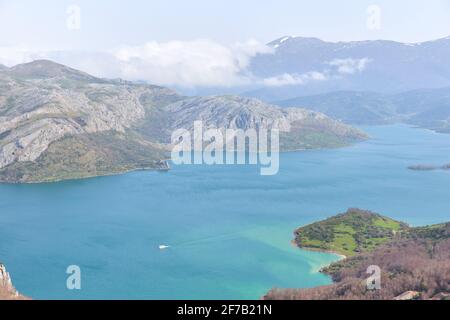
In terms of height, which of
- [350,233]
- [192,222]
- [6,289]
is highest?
[6,289]

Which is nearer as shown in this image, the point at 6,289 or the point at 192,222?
the point at 6,289

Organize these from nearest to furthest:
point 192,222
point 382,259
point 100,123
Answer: point 382,259, point 192,222, point 100,123

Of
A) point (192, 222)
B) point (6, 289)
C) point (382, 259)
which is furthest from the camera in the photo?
point (192, 222)

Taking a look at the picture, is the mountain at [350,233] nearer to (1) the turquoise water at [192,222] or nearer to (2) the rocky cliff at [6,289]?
(1) the turquoise water at [192,222]

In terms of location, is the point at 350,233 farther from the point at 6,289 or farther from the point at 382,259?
the point at 6,289

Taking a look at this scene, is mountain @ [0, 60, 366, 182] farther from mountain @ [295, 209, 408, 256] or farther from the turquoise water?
mountain @ [295, 209, 408, 256]

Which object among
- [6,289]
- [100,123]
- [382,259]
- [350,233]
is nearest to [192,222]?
[350,233]

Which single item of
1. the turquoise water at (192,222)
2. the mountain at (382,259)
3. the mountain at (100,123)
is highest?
the mountain at (100,123)

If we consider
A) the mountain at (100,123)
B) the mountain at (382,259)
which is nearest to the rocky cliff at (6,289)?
the mountain at (382,259)
